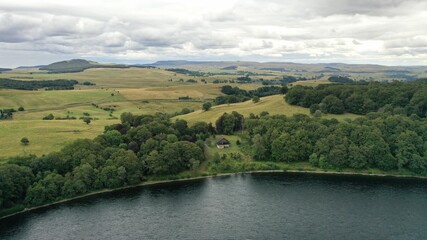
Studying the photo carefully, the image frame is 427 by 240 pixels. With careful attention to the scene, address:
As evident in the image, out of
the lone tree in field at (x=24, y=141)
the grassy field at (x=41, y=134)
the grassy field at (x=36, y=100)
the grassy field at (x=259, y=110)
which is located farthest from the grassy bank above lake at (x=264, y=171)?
the grassy field at (x=36, y=100)

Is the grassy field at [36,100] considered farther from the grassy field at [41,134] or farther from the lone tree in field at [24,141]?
the lone tree in field at [24,141]

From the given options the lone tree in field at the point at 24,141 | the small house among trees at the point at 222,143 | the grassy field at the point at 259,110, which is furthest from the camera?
the grassy field at the point at 259,110

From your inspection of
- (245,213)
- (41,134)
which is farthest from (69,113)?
(245,213)

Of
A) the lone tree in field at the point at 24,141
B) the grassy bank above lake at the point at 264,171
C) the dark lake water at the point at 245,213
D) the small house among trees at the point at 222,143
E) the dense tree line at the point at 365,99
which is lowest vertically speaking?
the dark lake water at the point at 245,213

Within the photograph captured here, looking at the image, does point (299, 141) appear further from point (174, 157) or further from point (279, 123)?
point (174, 157)

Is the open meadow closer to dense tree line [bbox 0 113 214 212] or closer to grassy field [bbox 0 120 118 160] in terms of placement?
grassy field [bbox 0 120 118 160]

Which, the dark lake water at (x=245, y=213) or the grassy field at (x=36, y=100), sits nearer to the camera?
the dark lake water at (x=245, y=213)

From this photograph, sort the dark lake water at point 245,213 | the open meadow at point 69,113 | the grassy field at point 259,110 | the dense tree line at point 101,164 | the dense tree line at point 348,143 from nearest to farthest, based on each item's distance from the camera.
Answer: the dark lake water at point 245,213, the dense tree line at point 101,164, the dense tree line at point 348,143, the open meadow at point 69,113, the grassy field at point 259,110

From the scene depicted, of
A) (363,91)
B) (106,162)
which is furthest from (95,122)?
(363,91)
